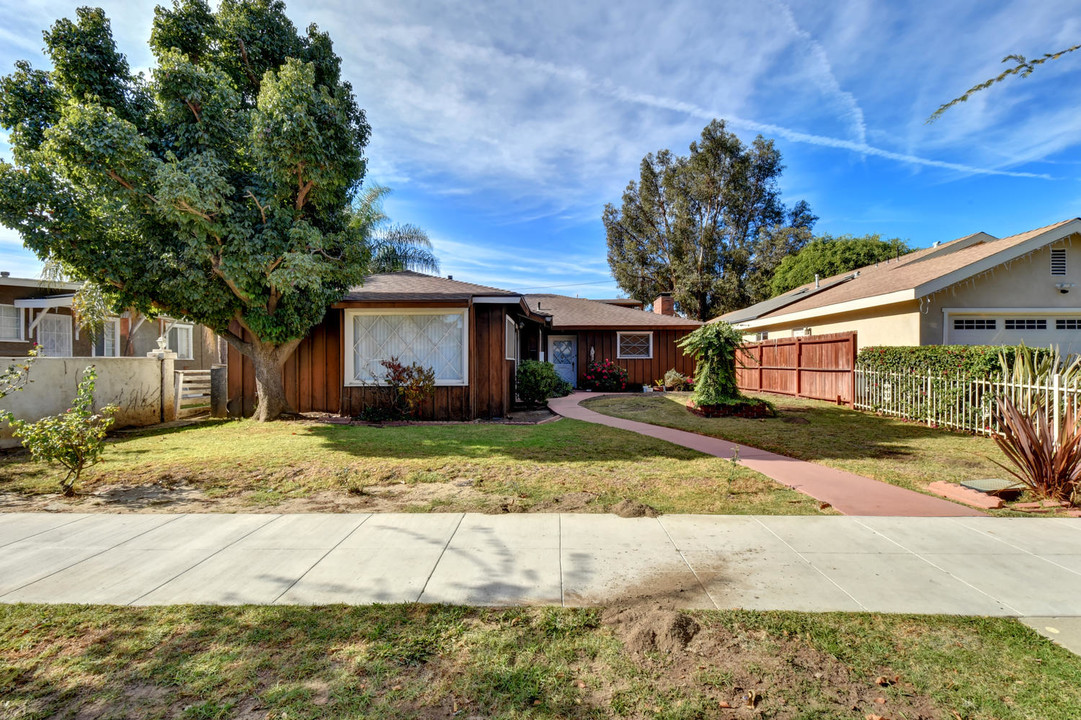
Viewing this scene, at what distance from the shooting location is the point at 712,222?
33.5m

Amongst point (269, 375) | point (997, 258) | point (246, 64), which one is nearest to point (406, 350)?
point (269, 375)

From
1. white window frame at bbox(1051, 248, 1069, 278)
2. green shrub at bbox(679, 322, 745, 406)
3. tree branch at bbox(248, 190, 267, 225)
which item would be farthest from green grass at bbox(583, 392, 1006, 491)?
tree branch at bbox(248, 190, 267, 225)

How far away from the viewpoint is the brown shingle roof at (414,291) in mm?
10539

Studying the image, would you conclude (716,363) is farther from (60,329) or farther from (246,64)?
(60,329)

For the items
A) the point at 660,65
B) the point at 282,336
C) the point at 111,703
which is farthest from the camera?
the point at 660,65

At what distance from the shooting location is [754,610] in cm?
280

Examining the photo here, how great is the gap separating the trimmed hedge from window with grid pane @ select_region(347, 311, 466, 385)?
9776 mm

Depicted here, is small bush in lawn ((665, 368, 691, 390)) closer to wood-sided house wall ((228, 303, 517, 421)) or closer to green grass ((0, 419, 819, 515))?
wood-sided house wall ((228, 303, 517, 421))

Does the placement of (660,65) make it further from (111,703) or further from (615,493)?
(111,703)

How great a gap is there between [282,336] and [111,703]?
8913 mm

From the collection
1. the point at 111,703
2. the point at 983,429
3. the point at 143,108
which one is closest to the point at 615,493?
the point at 111,703

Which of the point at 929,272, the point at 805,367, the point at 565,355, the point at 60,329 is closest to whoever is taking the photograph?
the point at 929,272

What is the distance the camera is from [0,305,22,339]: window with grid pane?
14.1m

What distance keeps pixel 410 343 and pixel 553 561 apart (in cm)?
843
